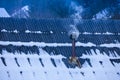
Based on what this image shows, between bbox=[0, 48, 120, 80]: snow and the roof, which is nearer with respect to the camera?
bbox=[0, 48, 120, 80]: snow

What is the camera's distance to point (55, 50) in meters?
11.7

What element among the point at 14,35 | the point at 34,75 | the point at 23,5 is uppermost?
the point at 23,5

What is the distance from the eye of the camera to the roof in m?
10.9

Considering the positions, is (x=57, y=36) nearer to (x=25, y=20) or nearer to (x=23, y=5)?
(x=25, y=20)

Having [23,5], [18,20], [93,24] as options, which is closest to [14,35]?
[18,20]

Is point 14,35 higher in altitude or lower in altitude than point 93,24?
lower

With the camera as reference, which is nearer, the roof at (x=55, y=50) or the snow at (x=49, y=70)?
the snow at (x=49, y=70)

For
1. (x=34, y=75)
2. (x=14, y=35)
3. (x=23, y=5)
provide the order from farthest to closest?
(x=23, y=5) → (x=14, y=35) → (x=34, y=75)

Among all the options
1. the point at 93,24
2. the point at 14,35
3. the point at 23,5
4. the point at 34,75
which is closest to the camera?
the point at 34,75

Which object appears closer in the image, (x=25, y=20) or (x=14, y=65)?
(x=14, y=65)

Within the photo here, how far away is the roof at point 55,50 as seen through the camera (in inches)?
430

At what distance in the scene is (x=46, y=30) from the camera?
12.2 m

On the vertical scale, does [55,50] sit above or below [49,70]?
above

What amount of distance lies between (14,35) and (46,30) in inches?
53.6
